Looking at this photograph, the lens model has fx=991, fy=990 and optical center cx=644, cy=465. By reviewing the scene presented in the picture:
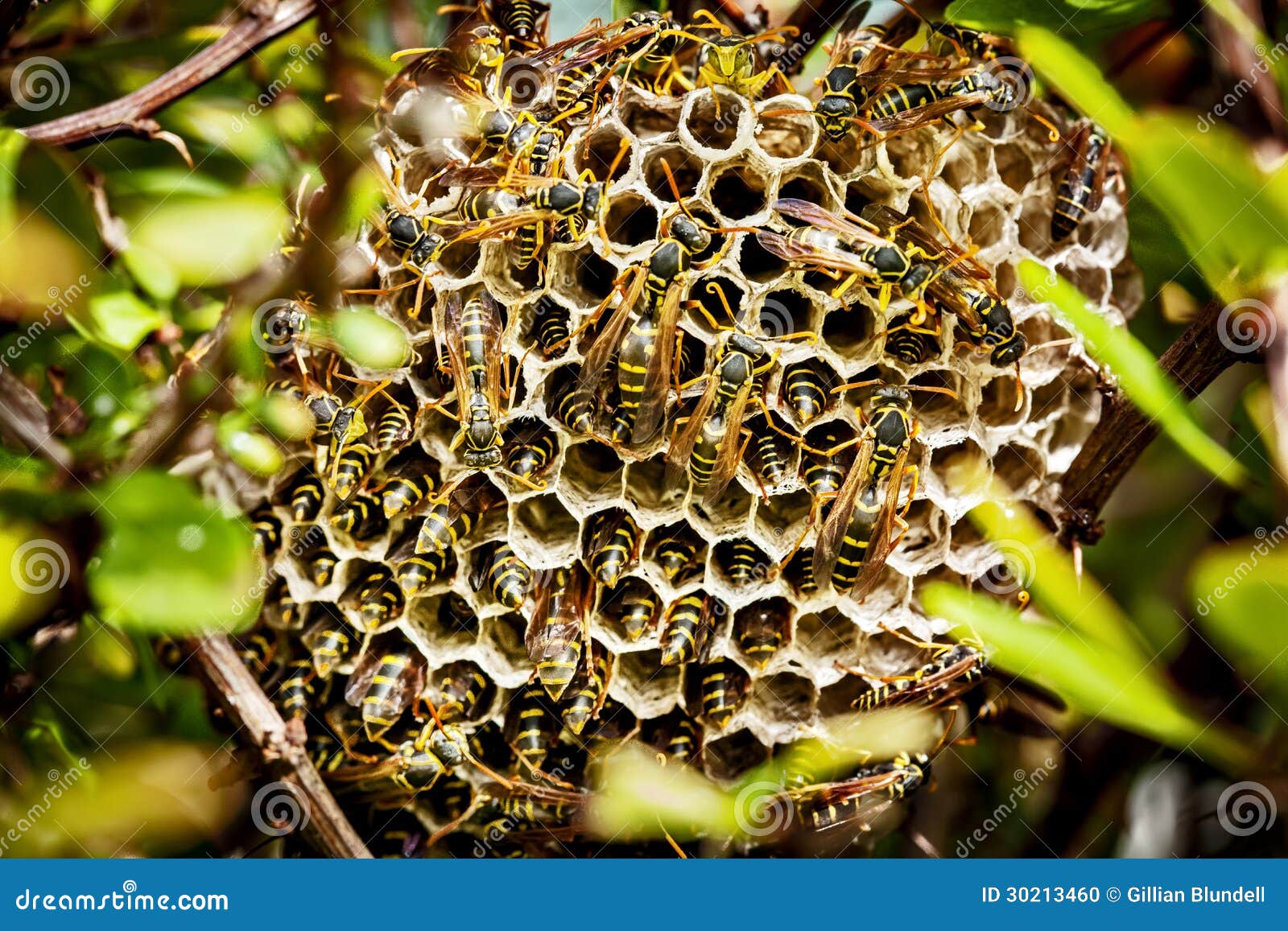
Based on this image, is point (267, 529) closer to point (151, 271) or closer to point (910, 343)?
point (151, 271)

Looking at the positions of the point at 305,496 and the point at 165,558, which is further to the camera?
the point at 305,496

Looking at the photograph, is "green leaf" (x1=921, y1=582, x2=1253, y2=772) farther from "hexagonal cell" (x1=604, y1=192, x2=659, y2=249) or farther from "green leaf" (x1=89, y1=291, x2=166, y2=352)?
"green leaf" (x1=89, y1=291, x2=166, y2=352)

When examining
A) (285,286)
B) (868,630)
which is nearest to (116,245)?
(285,286)

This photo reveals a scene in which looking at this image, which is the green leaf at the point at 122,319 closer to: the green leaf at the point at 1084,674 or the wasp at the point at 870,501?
the wasp at the point at 870,501

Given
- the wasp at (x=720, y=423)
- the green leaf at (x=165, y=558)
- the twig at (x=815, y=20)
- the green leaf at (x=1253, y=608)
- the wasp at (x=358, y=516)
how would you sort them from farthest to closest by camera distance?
1. the twig at (x=815, y=20)
2. the wasp at (x=358, y=516)
3. the wasp at (x=720, y=423)
4. the green leaf at (x=165, y=558)
5. the green leaf at (x=1253, y=608)

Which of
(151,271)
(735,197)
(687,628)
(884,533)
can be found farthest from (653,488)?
(151,271)

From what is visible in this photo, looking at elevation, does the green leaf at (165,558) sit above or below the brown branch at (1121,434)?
below

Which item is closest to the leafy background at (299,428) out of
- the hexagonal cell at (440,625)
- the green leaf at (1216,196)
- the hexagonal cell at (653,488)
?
the green leaf at (1216,196)
